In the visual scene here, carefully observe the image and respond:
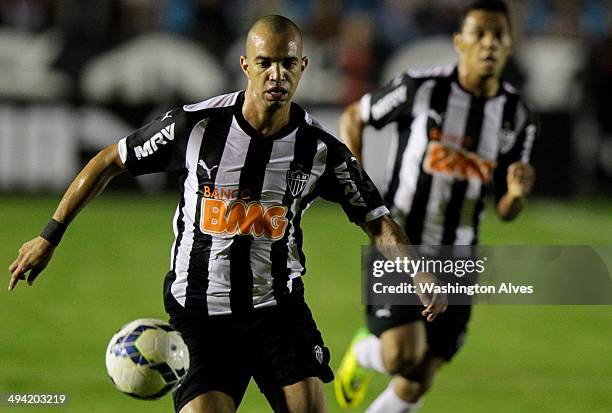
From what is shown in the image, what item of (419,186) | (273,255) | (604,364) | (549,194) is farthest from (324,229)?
(273,255)

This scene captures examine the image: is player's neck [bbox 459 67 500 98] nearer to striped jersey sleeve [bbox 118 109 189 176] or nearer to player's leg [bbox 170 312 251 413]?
striped jersey sleeve [bbox 118 109 189 176]

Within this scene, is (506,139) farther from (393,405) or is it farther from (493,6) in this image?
(393,405)

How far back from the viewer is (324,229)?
14672 mm

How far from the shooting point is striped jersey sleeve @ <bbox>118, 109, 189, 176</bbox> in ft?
17.4

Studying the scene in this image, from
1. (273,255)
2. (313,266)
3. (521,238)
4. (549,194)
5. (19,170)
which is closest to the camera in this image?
(273,255)

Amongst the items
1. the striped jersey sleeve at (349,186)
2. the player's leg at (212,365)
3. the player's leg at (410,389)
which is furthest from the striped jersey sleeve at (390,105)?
the player's leg at (212,365)

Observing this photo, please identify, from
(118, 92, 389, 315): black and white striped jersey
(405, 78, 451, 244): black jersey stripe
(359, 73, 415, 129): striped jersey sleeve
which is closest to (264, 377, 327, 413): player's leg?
(118, 92, 389, 315): black and white striped jersey

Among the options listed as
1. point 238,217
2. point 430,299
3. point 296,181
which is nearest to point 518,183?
point 430,299

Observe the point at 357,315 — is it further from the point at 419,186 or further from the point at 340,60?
the point at 340,60

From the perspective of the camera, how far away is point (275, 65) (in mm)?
5074

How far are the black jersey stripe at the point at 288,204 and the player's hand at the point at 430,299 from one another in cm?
57

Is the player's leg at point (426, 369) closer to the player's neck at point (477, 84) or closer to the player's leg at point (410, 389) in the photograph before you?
the player's leg at point (410, 389)

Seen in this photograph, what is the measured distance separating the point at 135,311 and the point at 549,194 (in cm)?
800

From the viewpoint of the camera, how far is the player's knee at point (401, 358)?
692 centimetres
